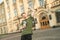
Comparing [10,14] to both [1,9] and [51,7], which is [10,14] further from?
[51,7]

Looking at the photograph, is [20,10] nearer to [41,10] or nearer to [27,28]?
[41,10]

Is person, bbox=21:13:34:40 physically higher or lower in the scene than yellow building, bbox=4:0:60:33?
lower

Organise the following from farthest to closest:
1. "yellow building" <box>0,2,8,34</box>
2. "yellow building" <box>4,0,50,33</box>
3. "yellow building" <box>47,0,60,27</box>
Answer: "yellow building" <box>0,2,8,34</box> → "yellow building" <box>4,0,50,33</box> → "yellow building" <box>47,0,60,27</box>

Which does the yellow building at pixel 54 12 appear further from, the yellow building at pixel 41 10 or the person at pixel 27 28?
the person at pixel 27 28

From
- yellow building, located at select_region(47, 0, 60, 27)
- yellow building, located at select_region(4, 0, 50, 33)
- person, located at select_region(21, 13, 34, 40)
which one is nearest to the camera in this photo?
person, located at select_region(21, 13, 34, 40)

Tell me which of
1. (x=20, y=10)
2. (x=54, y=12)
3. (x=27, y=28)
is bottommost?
(x=27, y=28)

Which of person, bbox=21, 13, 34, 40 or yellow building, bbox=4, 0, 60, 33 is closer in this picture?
person, bbox=21, 13, 34, 40

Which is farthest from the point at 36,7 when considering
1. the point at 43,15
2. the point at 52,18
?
the point at 52,18

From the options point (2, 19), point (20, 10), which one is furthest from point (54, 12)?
point (2, 19)

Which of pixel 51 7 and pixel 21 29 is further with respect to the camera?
pixel 51 7

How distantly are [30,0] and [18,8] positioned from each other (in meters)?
5.71

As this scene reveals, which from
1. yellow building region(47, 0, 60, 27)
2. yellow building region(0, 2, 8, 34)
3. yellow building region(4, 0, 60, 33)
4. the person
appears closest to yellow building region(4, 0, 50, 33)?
yellow building region(4, 0, 60, 33)

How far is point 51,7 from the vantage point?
3656 centimetres

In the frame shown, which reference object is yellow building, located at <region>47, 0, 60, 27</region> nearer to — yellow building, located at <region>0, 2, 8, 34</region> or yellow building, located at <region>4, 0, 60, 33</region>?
yellow building, located at <region>4, 0, 60, 33</region>
